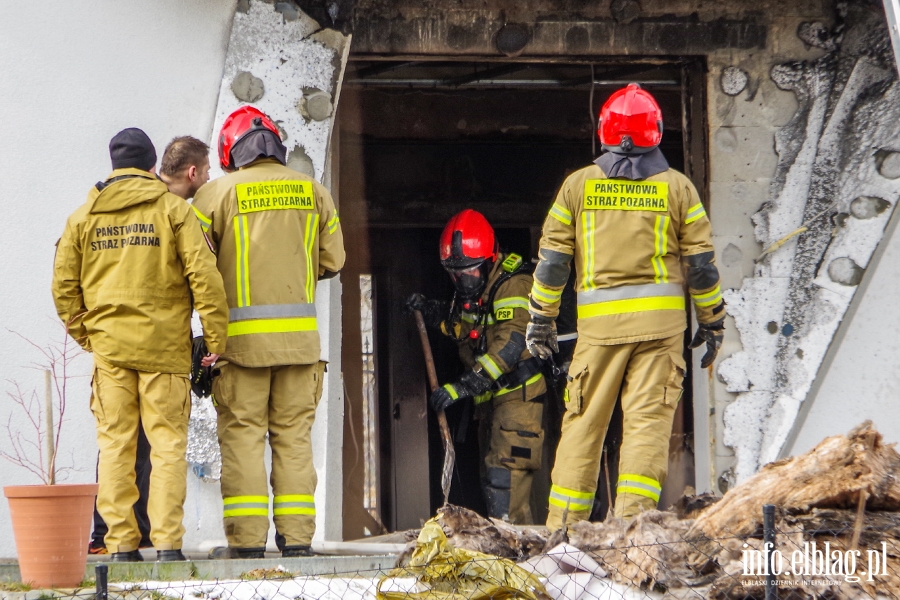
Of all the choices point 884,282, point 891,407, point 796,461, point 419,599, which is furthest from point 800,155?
point 419,599

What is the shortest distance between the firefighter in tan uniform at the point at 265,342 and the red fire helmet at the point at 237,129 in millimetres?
40

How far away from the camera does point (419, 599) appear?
3.62 meters

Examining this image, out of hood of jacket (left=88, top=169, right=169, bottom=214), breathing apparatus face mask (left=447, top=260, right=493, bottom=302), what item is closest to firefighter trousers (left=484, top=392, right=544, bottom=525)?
breathing apparatus face mask (left=447, top=260, right=493, bottom=302)

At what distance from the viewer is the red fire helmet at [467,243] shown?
279 inches

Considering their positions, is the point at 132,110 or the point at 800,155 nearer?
the point at 132,110

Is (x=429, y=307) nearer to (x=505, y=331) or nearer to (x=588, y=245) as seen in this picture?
(x=505, y=331)

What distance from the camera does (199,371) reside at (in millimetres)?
4844

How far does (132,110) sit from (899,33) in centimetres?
362

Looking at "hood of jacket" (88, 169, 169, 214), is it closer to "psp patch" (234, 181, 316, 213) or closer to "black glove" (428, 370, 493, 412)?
"psp patch" (234, 181, 316, 213)

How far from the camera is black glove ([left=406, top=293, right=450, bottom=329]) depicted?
7.44 metres

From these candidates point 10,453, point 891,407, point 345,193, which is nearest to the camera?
point 10,453

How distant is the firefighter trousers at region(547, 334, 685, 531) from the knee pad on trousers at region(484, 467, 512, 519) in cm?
198

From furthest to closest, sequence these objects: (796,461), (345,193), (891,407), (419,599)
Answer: (345,193) < (891,407) < (796,461) < (419,599)

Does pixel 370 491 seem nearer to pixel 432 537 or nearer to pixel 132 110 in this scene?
pixel 132 110
